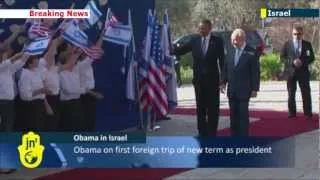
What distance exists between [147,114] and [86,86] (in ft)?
4.73

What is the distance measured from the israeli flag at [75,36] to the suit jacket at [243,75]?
66.6 inches

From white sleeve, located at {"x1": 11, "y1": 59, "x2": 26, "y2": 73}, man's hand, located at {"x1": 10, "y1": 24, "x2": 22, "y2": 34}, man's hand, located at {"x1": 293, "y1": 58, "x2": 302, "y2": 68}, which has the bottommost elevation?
man's hand, located at {"x1": 293, "y1": 58, "x2": 302, "y2": 68}

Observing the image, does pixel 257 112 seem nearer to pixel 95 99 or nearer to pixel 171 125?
pixel 171 125

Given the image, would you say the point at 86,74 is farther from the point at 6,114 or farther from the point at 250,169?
the point at 250,169

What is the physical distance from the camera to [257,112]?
12516 mm

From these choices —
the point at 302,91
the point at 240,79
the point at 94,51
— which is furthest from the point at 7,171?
the point at 302,91

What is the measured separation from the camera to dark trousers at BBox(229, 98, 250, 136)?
861 cm

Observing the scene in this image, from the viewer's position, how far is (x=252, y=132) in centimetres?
966

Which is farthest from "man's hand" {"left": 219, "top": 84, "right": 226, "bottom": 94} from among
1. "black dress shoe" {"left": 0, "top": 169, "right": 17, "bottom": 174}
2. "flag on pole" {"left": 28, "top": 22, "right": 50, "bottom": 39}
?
"black dress shoe" {"left": 0, "top": 169, "right": 17, "bottom": 174}

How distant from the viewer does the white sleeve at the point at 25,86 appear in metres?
7.89

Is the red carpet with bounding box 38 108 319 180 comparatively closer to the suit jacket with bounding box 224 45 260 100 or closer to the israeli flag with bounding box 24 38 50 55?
the suit jacket with bounding box 224 45 260 100

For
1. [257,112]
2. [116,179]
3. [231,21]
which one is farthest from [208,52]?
[257,112]

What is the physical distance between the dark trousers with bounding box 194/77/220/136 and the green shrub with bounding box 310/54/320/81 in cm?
125

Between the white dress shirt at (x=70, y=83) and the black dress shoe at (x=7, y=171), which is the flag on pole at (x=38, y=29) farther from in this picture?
the black dress shoe at (x=7, y=171)
